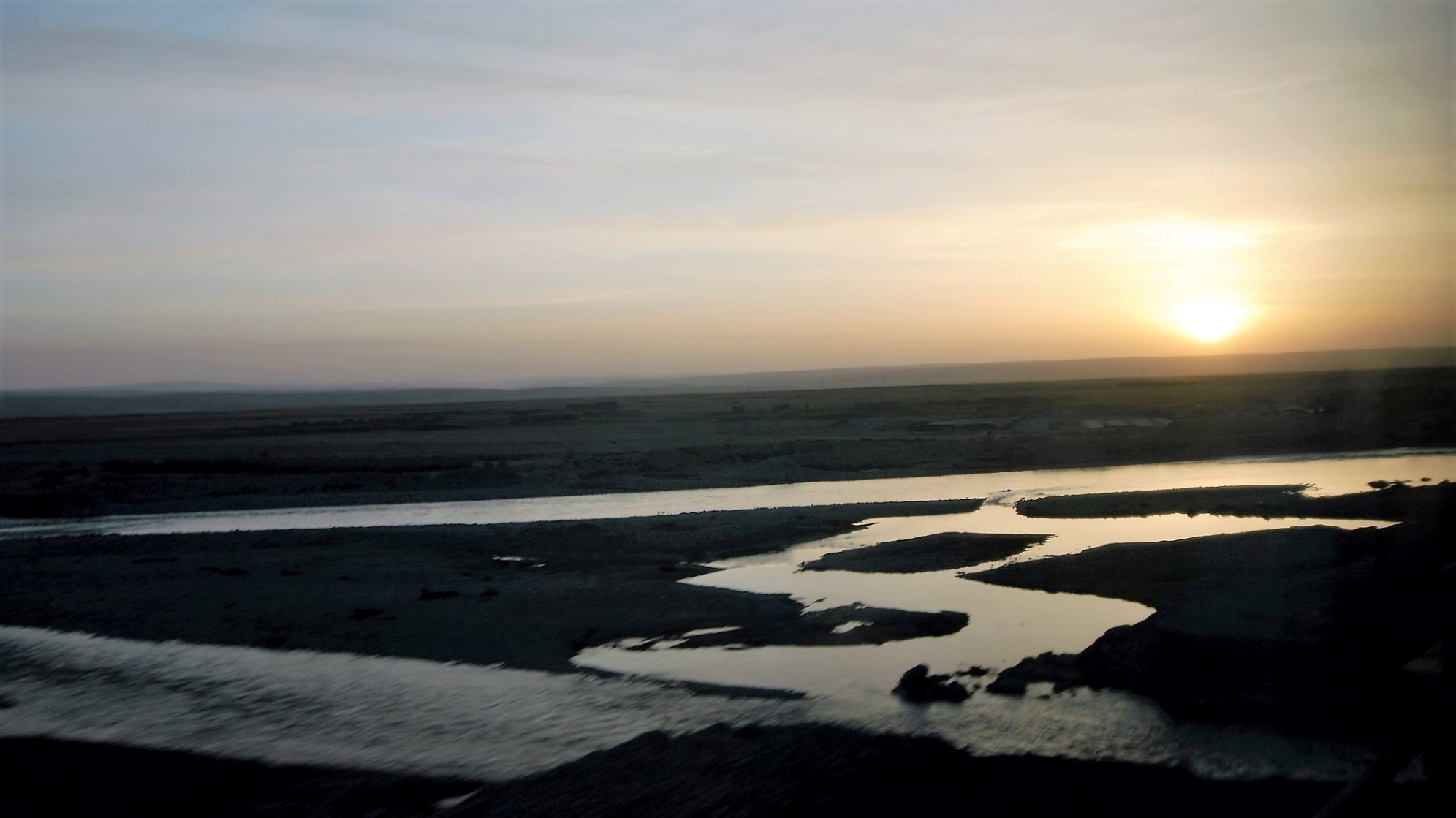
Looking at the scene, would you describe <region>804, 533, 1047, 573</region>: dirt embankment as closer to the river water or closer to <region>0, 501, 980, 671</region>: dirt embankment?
the river water

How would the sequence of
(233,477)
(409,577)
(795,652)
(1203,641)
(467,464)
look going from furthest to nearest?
(467,464) → (233,477) → (409,577) → (795,652) → (1203,641)

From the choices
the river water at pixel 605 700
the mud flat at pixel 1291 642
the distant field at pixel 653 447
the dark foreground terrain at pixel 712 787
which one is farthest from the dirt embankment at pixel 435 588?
the distant field at pixel 653 447

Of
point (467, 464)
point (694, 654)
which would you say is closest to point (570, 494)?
point (467, 464)

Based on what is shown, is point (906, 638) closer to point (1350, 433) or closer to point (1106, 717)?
point (1106, 717)

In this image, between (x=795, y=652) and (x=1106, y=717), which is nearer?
(x=1106, y=717)

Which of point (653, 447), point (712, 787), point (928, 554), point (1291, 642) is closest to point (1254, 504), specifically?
point (928, 554)

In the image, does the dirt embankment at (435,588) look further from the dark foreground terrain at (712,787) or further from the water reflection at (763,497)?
the dark foreground terrain at (712,787)
